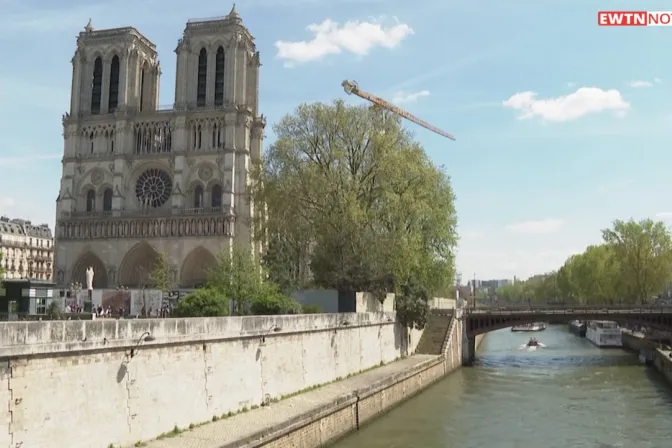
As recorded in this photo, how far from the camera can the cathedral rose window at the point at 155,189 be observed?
62688mm

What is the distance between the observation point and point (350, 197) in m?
32.0

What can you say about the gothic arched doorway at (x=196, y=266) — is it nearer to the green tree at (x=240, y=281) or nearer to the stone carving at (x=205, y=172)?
the stone carving at (x=205, y=172)

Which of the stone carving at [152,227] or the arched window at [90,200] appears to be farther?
the arched window at [90,200]

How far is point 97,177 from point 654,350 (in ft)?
156

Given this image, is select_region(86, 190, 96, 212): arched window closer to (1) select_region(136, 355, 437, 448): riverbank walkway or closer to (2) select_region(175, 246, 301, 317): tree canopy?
(2) select_region(175, 246, 301, 317): tree canopy

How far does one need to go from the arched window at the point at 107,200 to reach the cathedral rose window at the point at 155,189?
8.31 feet

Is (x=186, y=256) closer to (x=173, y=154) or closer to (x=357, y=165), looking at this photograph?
(x=173, y=154)

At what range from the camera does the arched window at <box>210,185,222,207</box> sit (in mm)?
60641

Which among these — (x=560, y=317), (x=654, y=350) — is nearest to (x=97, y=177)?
(x=560, y=317)

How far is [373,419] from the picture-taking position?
2369 cm

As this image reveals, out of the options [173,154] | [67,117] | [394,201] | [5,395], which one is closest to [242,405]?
[5,395]

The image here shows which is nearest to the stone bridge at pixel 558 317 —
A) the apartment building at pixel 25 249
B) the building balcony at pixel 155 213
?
the building balcony at pixel 155 213

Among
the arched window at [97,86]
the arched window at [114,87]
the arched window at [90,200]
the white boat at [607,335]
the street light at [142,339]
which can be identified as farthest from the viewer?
the arched window at [97,86]

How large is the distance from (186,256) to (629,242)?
39.9 meters
